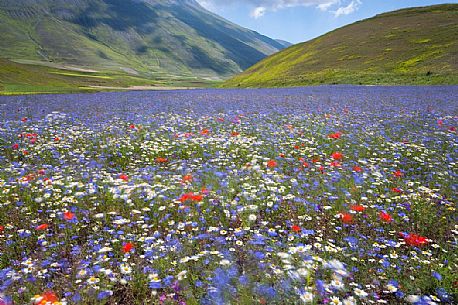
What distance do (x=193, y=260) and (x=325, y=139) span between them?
331 inches

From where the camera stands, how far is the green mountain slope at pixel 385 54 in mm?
49531

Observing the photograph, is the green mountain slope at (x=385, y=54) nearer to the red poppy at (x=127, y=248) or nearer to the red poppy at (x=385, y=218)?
the red poppy at (x=385, y=218)

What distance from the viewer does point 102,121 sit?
1528cm

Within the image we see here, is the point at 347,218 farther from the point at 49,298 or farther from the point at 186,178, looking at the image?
the point at 49,298

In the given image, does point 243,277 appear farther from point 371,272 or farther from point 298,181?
point 298,181

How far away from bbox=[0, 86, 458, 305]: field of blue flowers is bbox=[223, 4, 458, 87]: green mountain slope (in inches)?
1597

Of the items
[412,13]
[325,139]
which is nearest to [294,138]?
[325,139]

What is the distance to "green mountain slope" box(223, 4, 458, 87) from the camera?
49.5m

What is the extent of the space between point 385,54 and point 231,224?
73.1 meters

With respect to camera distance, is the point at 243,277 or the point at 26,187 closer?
the point at 243,277

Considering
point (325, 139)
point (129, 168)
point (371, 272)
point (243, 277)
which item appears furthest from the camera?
point (325, 139)

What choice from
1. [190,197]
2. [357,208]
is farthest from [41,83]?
[357,208]

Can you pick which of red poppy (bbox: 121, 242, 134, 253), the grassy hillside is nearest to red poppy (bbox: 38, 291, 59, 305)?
red poppy (bbox: 121, 242, 134, 253)

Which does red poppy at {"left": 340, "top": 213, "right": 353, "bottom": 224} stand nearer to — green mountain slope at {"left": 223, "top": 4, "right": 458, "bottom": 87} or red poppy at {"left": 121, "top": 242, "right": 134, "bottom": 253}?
red poppy at {"left": 121, "top": 242, "right": 134, "bottom": 253}
